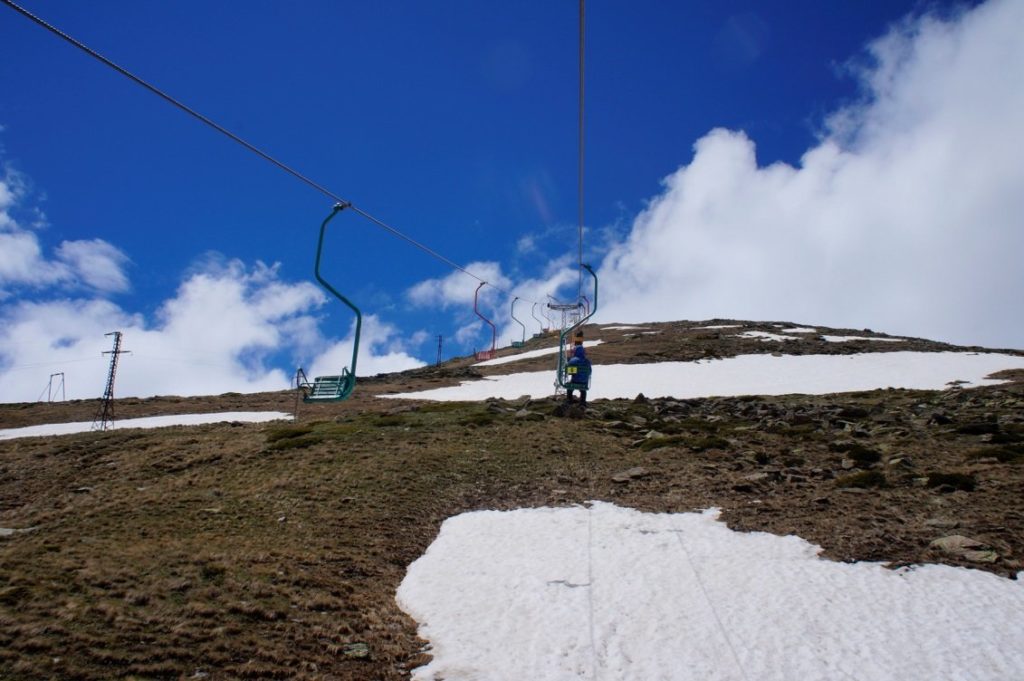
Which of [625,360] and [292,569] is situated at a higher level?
[625,360]

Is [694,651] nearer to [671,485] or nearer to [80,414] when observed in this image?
[671,485]

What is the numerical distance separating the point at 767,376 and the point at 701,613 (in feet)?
165

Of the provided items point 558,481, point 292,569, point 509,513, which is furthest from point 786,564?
point 292,569

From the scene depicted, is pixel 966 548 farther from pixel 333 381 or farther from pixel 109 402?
pixel 109 402

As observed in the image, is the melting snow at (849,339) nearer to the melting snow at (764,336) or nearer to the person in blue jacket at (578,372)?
the melting snow at (764,336)

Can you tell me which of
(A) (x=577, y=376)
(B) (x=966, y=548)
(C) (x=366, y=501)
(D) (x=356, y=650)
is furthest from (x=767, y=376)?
(D) (x=356, y=650)

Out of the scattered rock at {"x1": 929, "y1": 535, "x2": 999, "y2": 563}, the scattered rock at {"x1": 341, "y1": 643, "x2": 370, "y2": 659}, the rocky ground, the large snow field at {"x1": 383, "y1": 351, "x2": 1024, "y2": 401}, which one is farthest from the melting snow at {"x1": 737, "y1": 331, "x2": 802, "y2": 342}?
the scattered rock at {"x1": 341, "y1": 643, "x2": 370, "y2": 659}

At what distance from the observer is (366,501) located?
20.0 metres

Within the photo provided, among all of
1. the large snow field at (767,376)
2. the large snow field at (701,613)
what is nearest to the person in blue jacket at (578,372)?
the large snow field at (701,613)

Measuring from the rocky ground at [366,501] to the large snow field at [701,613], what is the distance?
95cm

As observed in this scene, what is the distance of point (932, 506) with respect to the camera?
1741 centimetres

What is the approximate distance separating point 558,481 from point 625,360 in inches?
1961

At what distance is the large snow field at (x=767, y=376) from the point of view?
51.8 m

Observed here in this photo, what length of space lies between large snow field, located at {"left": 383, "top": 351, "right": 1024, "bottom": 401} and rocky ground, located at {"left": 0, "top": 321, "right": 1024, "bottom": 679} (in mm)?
11488
